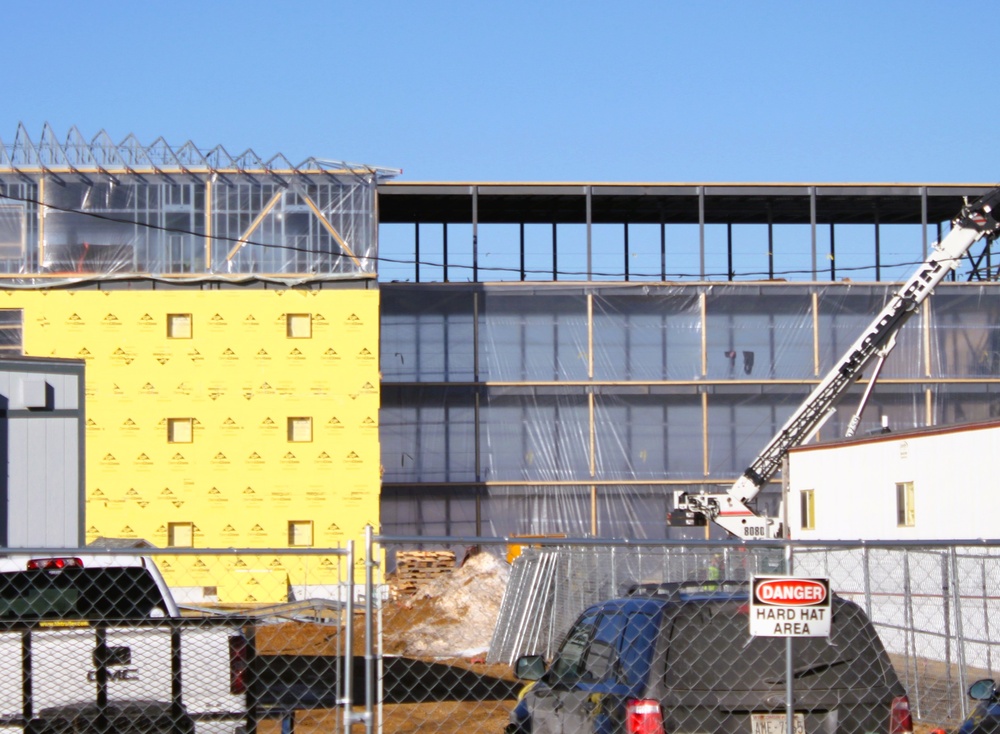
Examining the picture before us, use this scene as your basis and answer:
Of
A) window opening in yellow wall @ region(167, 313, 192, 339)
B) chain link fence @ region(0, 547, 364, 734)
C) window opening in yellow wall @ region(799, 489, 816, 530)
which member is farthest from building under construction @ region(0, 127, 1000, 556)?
chain link fence @ region(0, 547, 364, 734)

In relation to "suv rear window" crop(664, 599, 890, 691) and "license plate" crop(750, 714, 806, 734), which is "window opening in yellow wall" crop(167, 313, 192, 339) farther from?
"license plate" crop(750, 714, 806, 734)

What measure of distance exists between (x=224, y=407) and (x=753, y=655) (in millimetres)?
31477

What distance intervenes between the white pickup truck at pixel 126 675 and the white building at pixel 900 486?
14.4 metres

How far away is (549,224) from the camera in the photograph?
155 feet

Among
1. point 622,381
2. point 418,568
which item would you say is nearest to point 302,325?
point 418,568

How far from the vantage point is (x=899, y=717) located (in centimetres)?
648

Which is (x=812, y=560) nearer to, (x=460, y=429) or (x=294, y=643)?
(x=294, y=643)

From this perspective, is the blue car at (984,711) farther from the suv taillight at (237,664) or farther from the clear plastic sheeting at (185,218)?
the clear plastic sheeting at (185,218)

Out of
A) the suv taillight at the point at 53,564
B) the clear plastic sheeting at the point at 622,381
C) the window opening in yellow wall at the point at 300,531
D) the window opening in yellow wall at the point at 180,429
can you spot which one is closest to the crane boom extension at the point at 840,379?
the clear plastic sheeting at the point at 622,381

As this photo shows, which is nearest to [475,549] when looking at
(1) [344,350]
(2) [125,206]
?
(1) [344,350]

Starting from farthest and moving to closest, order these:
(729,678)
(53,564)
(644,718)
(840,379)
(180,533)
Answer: (180,533)
(840,379)
(53,564)
(729,678)
(644,718)

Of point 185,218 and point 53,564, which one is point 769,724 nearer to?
point 53,564

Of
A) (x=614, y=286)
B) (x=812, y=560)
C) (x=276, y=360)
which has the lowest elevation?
(x=812, y=560)

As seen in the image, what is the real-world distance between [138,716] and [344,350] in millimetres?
30022
